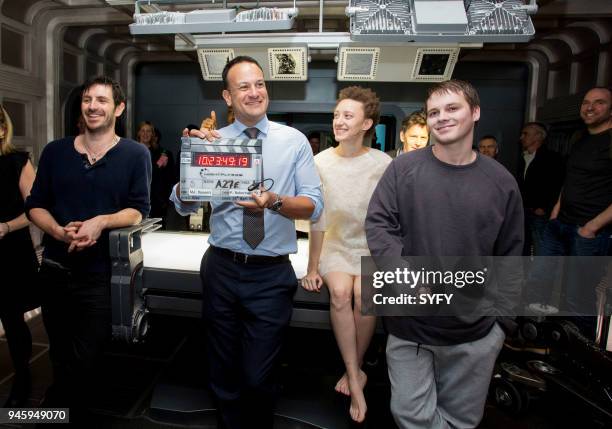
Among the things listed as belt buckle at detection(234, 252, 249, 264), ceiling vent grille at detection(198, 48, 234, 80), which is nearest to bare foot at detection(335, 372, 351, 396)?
belt buckle at detection(234, 252, 249, 264)

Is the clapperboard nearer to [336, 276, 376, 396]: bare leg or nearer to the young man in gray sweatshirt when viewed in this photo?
the young man in gray sweatshirt

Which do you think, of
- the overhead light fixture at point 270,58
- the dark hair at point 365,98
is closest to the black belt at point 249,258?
the dark hair at point 365,98

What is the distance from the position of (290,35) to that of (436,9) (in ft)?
3.95

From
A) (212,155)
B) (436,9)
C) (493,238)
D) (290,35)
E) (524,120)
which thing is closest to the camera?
(493,238)

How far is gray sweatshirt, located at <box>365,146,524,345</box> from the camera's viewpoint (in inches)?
62.6

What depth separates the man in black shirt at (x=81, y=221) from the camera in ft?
6.34

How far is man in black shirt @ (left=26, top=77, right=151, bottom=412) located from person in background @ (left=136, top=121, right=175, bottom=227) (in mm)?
2856

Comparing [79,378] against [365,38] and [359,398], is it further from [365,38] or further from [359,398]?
[365,38]

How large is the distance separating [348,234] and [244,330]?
2.35ft

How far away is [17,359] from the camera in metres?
2.36

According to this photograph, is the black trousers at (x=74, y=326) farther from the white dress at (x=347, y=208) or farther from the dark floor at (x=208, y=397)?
the white dress at (x=347, y=208)

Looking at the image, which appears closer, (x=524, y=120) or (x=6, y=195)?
(x=6, y=195)

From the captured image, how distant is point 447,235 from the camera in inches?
62.7

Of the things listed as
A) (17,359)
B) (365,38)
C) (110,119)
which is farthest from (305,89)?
(17,359)
